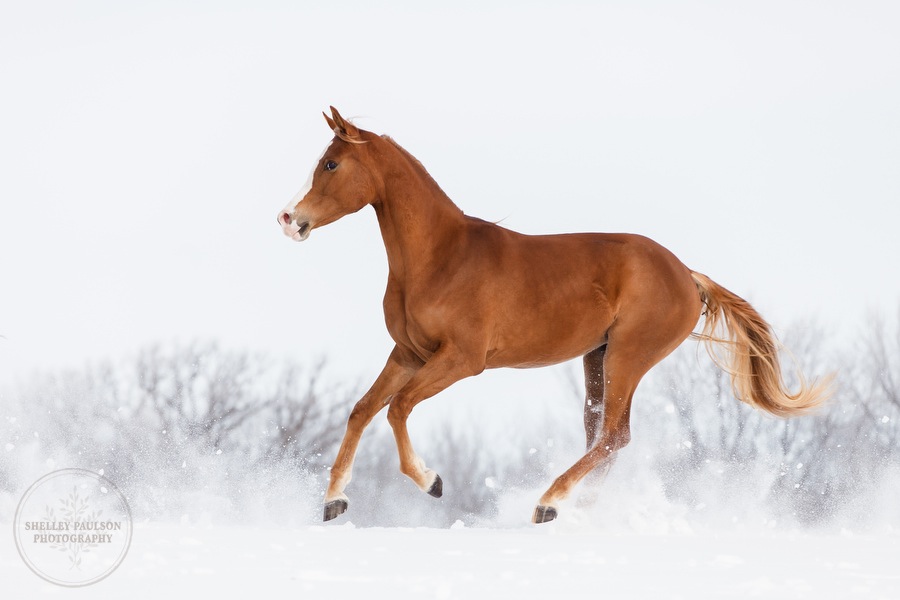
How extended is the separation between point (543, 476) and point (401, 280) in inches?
91.2

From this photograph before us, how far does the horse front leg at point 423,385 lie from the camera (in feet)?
19.6

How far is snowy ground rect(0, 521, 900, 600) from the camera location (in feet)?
15.4

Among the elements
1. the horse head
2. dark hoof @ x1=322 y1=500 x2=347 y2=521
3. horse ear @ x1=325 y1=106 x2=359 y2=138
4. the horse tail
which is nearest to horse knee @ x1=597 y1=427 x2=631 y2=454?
the horse tail

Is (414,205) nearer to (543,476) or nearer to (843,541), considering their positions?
(543,476)

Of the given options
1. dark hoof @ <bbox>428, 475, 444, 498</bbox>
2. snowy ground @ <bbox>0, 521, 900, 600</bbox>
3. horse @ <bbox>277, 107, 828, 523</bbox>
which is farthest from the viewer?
dark hoof @ <bbox>428, 475, 444, 498</bbox>

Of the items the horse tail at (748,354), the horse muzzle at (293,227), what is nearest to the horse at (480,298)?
the horse muzzle at (293,227)

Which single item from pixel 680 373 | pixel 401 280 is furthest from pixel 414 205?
pixel 680 373

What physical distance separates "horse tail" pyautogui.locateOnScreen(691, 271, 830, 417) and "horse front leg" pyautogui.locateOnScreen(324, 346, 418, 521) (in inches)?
90.9

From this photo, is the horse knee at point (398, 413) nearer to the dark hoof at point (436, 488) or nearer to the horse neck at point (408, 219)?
the dark hoof at point (436, 488)

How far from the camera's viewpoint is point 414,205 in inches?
248

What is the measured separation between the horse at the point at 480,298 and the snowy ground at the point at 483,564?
1.41ft

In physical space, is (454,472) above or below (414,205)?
below

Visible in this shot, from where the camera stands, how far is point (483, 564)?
A: 5.16m

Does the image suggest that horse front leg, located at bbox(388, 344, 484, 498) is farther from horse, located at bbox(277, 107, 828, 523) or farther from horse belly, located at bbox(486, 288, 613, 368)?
horse belly, located at bbox(486, 288, 613, 368)
